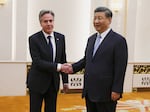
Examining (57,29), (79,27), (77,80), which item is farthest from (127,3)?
(77,80)

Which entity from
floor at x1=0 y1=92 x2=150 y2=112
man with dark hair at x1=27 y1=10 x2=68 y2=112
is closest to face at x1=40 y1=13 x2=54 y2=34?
man with dark hair at x1=27 y1=10 x2=68 y2=112

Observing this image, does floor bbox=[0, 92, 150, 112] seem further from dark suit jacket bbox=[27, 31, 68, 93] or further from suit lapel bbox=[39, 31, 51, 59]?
suit lapel bbox=[39, 31, 51, 59]

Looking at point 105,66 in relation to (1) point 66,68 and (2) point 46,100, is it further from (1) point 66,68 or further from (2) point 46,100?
(2) point 46,100

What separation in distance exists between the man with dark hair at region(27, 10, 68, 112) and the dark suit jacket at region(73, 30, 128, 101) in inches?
16.4

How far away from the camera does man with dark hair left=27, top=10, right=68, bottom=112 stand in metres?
2.81

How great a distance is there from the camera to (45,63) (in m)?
2.79

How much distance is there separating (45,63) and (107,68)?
63 centimetres

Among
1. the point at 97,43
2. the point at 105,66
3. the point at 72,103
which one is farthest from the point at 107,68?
the point at 72,103

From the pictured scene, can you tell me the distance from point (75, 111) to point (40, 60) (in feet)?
7.62

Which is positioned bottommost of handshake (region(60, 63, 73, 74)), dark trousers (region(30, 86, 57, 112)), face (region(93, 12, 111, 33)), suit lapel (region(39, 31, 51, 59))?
→ dark trousers (region(30, 86, 57, 112))

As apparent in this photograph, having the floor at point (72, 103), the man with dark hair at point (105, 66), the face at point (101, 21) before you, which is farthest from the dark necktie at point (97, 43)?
the floor at point (72, 103)

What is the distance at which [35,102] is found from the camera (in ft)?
9.59

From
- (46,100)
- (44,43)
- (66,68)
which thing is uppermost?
(44,43)

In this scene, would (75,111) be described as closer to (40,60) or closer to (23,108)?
(23,108)
